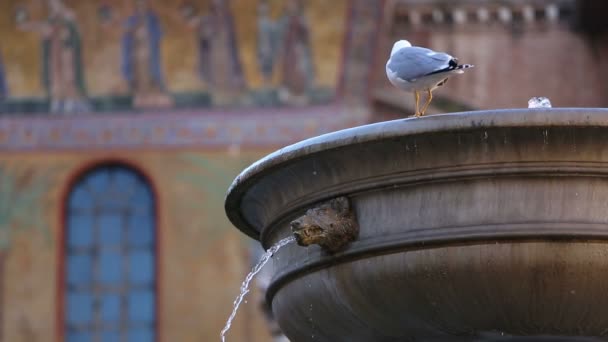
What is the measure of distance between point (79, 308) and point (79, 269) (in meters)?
0.39

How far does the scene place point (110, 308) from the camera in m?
15.6

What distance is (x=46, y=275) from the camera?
51.1 feet

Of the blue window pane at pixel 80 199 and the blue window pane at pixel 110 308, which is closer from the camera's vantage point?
the blue window pane at pixel 110 308

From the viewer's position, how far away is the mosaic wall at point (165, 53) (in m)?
16.2

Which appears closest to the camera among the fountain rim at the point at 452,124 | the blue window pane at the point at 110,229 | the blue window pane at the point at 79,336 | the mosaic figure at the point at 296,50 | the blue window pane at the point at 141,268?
the fountain rim at the point at 452,124

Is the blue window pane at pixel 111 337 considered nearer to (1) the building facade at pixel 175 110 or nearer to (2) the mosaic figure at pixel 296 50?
(1) the building facade at pixel 175 110

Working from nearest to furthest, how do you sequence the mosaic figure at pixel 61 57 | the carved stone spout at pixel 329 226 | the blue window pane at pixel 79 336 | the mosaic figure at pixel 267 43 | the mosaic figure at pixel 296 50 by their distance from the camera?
the carved stone spout at pixel 329 226, the blue window pane at pixel 79 336, the mosaic figure at pixel 61 57, the mosaic figure at pixel 296 50, the mosaic figure at pixel 267 43

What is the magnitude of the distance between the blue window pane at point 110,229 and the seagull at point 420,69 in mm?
11021

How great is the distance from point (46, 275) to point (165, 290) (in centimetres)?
115

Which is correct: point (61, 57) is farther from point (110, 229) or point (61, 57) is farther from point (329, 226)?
point (329, 226)

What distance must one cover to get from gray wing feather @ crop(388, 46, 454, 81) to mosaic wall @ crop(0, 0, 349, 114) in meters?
11.1

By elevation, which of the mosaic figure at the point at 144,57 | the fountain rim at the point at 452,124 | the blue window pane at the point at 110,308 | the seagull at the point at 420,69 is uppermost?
the seagull at the point at 420,69

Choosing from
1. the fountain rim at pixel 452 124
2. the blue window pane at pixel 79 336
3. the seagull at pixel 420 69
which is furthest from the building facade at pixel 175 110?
the fountain rim at pixel 452 124

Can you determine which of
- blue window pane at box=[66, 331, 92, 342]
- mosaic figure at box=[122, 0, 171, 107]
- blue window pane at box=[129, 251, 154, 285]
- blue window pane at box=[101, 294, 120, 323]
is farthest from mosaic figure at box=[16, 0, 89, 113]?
blue window pane at box=[66, 331, 92, 342]
